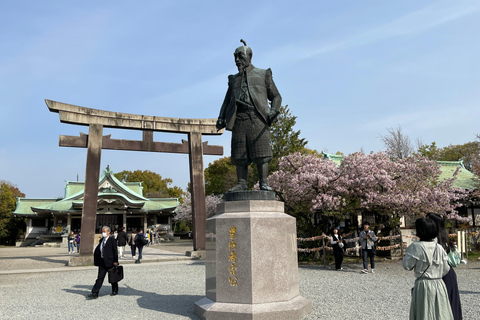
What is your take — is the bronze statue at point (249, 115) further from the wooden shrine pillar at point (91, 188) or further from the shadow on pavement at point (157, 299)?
the wooden shrine pillar at point (91, 188)

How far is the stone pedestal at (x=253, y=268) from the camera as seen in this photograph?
516cm

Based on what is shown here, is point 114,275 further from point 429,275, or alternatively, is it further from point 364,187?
Answer: point 364,187

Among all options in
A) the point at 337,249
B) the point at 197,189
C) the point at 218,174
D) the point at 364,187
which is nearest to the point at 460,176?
the point at 364,187

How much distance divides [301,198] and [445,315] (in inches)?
422

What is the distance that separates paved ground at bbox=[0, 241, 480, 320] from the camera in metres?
6.04

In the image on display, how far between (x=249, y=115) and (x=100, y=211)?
30674 millimetres

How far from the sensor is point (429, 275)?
3678mm

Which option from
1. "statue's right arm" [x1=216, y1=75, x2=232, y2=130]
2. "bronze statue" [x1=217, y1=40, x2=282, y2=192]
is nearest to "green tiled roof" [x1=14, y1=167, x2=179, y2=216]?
"statue's right arm" [x1=216, y1=75, x2=232, y2=130]

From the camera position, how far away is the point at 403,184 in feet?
46.6

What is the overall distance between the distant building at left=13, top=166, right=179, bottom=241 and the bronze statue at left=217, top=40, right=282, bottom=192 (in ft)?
91.0

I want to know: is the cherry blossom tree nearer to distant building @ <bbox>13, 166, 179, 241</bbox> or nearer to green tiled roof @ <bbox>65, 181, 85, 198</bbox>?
distant building @ <bbox>13, 166, 179, 241</bbox>

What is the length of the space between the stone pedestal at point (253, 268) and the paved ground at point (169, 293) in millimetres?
617

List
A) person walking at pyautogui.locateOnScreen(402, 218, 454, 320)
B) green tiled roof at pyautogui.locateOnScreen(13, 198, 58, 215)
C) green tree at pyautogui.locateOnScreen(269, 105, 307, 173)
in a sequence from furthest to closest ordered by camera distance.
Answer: green tiled roof at pyautogui.locateOnScreen(13, 198, 58, 215), green tree at pyautogui.locateOnScreen(269, 105, 307, 173), person walking at pyautogui.locateOnScreen(402, 218, 454, 320)

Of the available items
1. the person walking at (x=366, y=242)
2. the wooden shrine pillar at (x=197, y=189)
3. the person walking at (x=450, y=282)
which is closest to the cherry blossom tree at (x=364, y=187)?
the person walking at (x=366, y=242)
